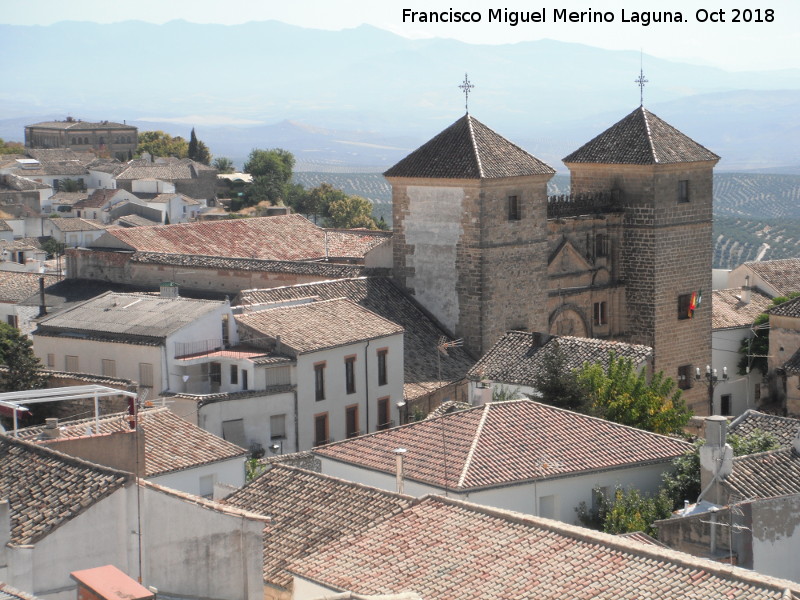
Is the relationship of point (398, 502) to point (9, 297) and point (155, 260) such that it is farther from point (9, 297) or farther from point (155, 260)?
point (9, 297)

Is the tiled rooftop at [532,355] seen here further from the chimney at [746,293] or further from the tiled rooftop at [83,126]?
the tiled rooftop at [83,126]

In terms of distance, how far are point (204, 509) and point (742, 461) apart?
31.7 feet

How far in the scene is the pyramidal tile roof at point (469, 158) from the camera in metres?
41.8

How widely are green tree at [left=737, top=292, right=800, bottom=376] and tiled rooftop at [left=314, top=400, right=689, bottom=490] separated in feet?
70.2

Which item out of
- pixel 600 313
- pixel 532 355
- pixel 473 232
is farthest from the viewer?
pixel 600 313

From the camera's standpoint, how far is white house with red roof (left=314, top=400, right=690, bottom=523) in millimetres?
23484

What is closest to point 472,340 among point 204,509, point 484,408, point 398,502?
point 484,408

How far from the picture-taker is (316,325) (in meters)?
36.8

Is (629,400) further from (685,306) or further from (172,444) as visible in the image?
(685,306)

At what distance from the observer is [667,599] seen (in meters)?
15.3

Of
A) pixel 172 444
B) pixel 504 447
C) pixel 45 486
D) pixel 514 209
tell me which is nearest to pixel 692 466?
pixel 504 447

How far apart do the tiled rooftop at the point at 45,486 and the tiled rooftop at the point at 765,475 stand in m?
9.67

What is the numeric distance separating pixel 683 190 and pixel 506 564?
1240 inches

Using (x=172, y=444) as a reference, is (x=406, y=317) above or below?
above
